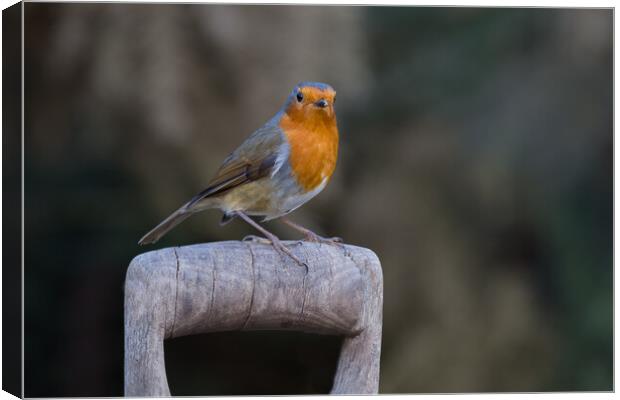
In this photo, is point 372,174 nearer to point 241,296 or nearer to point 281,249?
point 281,249

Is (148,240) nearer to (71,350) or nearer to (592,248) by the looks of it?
(71,350)

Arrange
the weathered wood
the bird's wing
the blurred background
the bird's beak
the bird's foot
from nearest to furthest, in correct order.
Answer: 1. the weathered wood
2. the bird's foot
3. the bird's beak
4. the bird's wing
5. the blurred background

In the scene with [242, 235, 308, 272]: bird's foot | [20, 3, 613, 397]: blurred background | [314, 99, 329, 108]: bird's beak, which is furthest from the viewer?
[20, 3, 613, 397]: blurred background

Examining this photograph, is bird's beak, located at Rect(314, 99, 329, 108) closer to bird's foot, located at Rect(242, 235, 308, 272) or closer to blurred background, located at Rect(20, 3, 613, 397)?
bird's foot, located at Rect(242, 235, 308, 272)

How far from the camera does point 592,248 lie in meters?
4.00

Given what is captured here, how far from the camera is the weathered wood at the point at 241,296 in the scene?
2.35 m

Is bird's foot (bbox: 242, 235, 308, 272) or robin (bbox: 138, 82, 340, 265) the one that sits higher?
robin (bbox: 138, 82, 340, 265)

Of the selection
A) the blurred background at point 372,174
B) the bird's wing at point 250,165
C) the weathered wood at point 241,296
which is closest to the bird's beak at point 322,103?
the bird's wing at point 250,165

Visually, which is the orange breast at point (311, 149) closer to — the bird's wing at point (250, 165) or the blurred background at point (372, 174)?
the bird's wing at point (250, 165)

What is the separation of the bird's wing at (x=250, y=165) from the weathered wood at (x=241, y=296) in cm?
28

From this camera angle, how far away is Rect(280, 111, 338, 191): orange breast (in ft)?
8.88

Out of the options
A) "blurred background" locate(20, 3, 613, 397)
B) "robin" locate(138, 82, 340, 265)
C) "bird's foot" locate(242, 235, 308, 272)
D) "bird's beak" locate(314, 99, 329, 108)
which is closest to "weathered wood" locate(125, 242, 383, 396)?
"bird's foot" locate(242, 235, 308, 272)

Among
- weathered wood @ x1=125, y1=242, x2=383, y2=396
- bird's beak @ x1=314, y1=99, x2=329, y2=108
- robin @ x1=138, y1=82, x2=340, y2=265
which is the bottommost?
weathered wood @ x1=125, y1=242, x2=383, y2=396

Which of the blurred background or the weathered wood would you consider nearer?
the weathered wood
